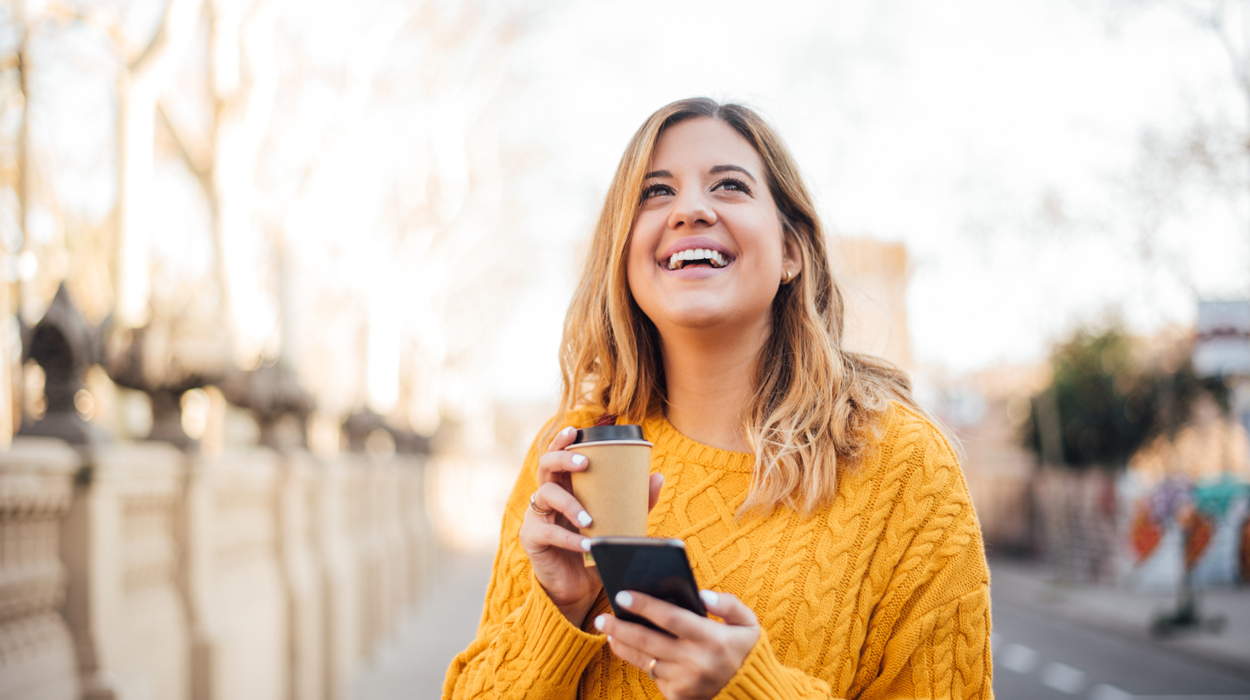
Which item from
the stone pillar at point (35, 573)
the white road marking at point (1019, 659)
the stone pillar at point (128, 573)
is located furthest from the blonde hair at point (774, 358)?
the white road marking at point (1019, 659)

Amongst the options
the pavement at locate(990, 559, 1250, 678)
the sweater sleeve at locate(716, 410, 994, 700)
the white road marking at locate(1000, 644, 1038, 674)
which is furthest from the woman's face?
the pavement at locate(990, 559, 1250, 678)

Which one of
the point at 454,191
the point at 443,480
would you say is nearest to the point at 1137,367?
the point at 454,191

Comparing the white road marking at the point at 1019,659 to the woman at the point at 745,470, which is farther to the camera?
the white road marking at the point at 1019,659

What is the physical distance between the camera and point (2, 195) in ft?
63.7

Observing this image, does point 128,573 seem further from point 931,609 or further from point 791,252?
point 931,609

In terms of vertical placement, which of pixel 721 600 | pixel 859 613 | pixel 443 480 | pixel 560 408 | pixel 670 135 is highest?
pixel 670 135

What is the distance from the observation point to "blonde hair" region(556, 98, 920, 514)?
6.86 ft

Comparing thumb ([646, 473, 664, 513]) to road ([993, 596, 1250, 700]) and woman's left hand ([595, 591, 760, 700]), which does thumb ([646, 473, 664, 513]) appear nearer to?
woman's left hand ([595, 591, 760, 700])

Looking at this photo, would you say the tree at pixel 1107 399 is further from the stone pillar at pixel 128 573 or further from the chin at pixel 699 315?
the chin at pixel 699 315

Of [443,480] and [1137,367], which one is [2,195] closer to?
[443,480]

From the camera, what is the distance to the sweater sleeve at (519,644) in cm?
201

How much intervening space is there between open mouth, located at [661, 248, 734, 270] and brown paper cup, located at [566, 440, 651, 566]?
0.54m

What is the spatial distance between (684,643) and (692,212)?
94cm

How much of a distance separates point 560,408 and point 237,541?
18.4 feet
